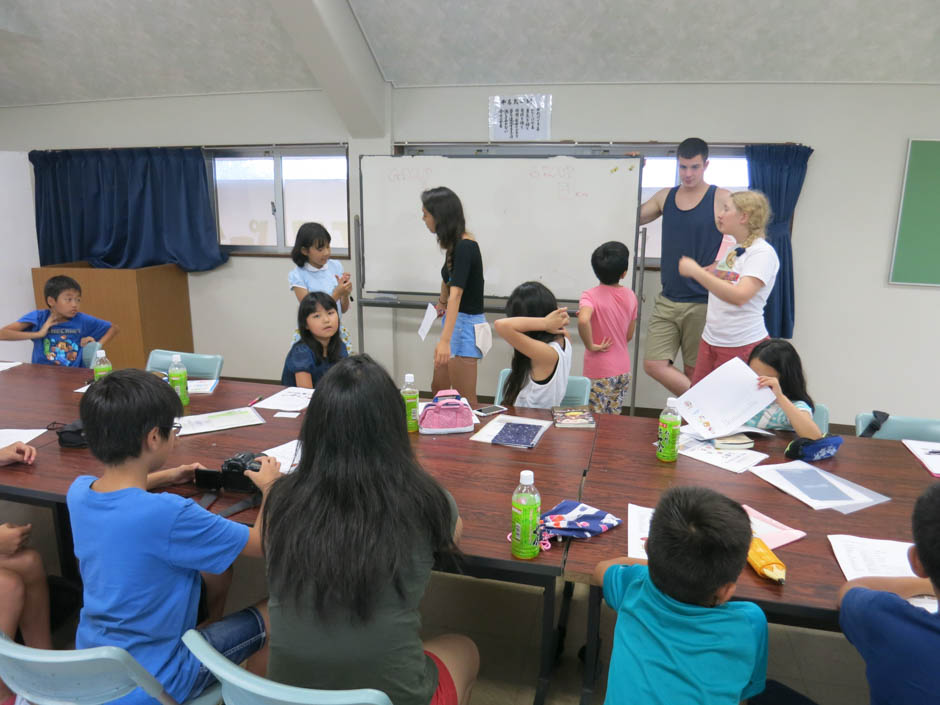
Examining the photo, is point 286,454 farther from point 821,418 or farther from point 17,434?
point 821,418

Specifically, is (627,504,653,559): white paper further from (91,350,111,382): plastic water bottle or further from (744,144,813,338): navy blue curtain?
(744,144,813,338): navy blue curtain

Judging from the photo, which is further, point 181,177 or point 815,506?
point 181,177

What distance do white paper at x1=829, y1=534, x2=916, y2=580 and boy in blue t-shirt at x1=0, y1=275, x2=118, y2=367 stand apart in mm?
3377

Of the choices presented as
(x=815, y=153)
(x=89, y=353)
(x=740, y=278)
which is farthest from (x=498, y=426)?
(x=815, y=153)

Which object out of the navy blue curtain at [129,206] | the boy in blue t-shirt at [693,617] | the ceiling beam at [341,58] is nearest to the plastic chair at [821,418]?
the boy in blue t-shirt at [693,617]

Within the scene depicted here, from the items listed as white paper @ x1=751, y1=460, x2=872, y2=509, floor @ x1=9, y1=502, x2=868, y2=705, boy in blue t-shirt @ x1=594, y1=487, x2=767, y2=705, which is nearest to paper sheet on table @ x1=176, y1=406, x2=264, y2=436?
floor @ x1=9, y1=502, x2=868, y2=705

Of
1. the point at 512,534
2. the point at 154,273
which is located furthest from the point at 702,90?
the point at 154,273

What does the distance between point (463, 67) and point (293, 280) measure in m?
1.86

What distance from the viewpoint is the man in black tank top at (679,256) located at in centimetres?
361

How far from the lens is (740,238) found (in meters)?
2.87

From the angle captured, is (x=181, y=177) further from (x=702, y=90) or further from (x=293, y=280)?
(x=702, y=90)

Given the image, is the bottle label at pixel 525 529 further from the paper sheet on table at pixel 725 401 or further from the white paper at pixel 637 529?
the paper sheet on table at pixel 725 401

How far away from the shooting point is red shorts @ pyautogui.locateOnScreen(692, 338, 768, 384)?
9.66 ft

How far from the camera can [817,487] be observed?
1.77m
